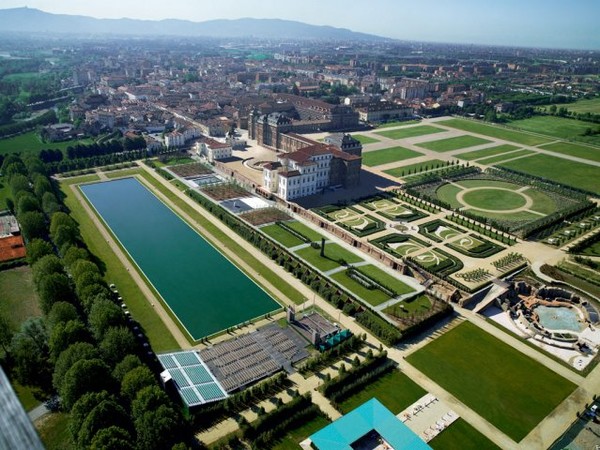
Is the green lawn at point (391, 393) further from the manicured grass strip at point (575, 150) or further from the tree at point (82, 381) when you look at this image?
the manicured grass strip at point (575, 150)

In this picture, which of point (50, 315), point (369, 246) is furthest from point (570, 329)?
point (50, 315)

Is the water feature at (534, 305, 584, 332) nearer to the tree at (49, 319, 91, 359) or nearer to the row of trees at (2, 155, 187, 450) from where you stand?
the row of trees at (2, 155, 187, 450)

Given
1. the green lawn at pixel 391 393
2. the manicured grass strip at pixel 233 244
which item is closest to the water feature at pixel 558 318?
the green lawn at pixel 391 393

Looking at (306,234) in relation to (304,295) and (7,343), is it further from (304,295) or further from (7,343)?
(7,343)

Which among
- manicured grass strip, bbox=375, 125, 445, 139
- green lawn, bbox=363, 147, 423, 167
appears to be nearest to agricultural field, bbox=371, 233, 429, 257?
green lawn, bbox=363, 147, 423, 167

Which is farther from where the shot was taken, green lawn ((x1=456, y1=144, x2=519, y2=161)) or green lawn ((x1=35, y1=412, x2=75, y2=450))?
green lawn ((x1=456, y1=144, x2=519, y2=161))

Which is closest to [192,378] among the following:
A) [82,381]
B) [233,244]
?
[82,381]

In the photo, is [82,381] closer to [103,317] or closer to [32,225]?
[103,317]
